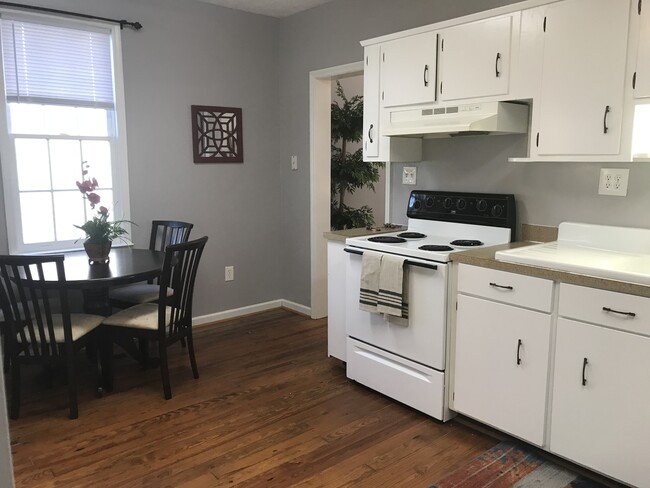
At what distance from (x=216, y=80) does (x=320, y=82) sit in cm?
82

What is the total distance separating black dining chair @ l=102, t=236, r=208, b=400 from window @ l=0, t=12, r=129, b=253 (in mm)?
958

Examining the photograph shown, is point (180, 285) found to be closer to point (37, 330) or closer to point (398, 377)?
point (37, 330)

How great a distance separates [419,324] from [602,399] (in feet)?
2.99

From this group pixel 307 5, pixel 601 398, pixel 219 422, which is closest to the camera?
pixel 601 398

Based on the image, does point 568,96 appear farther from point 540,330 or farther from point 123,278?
point 123,278

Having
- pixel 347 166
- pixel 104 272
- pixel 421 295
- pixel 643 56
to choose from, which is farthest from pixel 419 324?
pixel 347 166

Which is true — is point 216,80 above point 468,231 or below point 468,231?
above

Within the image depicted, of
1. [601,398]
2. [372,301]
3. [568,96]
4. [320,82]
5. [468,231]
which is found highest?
[320,82]

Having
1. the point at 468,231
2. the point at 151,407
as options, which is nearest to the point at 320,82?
the point at 468,231

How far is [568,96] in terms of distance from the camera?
237 cm

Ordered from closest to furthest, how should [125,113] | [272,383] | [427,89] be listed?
1. [427,89]
2. [272,383]
3. [125,113]

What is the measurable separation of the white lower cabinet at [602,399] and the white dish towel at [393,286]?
0.80 metres

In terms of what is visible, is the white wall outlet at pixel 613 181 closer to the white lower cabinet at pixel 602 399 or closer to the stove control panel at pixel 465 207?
the stove control panel at pixel 465 207

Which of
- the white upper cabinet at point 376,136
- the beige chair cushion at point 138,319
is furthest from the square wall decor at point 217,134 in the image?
the beige chair cushion at point 138,319
